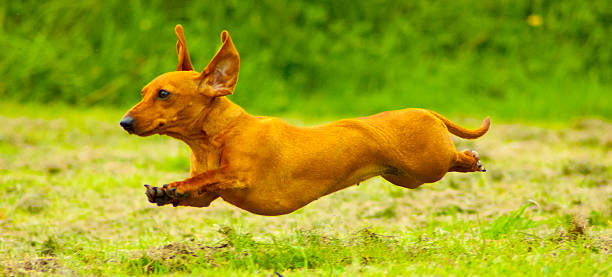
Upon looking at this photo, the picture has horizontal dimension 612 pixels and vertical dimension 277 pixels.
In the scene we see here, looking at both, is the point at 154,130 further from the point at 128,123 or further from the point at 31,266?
the point at 31,266

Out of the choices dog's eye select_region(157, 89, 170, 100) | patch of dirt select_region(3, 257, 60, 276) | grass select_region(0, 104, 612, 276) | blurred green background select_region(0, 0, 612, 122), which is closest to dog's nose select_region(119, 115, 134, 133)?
dog's eye select_region(157, 89, 170, 100)

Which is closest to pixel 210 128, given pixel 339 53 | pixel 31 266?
pixel 31 266

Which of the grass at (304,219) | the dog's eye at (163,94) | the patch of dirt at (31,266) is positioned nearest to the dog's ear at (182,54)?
the dog's eye at (163,94)

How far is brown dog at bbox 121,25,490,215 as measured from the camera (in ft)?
8.16

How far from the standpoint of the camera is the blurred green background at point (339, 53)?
26.7 ft

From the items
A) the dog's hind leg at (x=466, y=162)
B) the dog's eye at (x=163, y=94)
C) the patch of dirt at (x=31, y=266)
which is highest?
the dog's eye at (x=163, y=94)

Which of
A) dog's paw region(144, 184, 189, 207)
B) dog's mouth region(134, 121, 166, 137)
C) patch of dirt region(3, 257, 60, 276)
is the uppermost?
dog's mouth region(134, 121, 166, 137)

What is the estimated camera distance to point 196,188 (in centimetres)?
239

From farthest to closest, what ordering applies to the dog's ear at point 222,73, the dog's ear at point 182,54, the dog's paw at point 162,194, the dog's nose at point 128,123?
the dog's ear at point 182,54 < the dog's ear at point 222,73 < the dog's nose at point 128,123 < the dog's paw at point 162,194

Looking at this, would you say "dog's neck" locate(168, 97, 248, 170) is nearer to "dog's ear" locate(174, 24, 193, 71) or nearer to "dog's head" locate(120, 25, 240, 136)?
"dog's head" locate(120, 25, 240, 136)

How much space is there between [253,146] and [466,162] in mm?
868

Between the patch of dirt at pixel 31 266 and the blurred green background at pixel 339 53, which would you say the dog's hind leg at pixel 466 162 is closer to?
the patch of dirt at pixel 31 266

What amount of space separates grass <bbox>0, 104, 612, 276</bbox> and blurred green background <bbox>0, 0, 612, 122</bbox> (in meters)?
1.03

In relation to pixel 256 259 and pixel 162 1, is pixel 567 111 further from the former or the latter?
pixel 256 259
